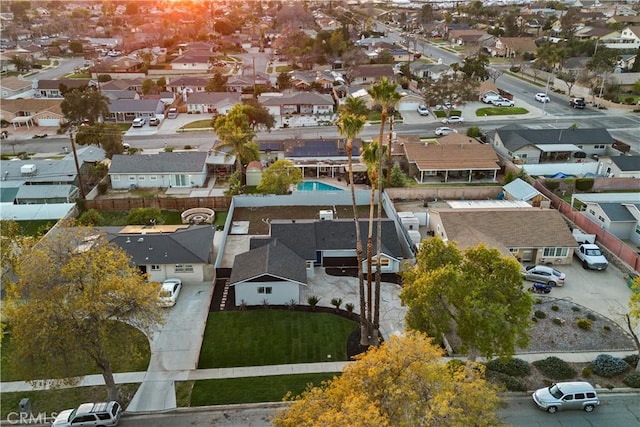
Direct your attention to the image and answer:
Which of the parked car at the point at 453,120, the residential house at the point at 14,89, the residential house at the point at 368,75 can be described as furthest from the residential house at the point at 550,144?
the residential house at the point at 14,89

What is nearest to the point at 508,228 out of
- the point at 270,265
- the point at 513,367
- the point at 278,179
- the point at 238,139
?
the point at 513,367

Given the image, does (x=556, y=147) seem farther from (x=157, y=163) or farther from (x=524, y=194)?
(x=157, y=163)

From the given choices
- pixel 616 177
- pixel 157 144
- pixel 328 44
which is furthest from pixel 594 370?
pixel 328 44

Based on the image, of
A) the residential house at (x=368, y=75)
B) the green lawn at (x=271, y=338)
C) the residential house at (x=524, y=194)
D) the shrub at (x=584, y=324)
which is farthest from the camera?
the residential house at (x=368, y=75)

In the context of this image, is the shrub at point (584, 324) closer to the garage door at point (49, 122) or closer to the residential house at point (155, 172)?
the residential house at point (155, 172)

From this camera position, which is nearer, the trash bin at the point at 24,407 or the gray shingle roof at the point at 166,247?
the trash bin at the point at 24,407

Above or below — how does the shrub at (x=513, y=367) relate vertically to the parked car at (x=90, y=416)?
below

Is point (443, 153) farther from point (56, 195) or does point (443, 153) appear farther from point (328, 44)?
point (328, 44)
